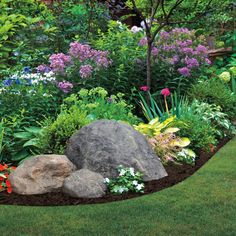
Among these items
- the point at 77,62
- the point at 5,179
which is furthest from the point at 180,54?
the point at 5,179

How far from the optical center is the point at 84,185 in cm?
566

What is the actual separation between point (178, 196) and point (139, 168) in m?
0.58

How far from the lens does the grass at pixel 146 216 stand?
4809mm

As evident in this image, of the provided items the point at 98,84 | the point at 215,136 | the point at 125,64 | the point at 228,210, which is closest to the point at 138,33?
the point at 125,64

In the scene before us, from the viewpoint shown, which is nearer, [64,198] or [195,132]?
[64,198]

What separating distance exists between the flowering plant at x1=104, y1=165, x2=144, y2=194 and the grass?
0.62 feet

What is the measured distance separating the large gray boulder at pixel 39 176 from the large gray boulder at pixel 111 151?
1.06ft

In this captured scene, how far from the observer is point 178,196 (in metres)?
5.71

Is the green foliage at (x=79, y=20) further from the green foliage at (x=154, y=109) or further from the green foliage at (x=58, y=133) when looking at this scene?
the green foliage at (x=58, y=133)

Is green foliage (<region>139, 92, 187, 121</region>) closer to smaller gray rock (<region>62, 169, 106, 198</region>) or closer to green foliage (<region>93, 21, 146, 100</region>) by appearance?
green foliage (<region>93, 21, 146, 100</region>)

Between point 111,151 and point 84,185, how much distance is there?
56 cm

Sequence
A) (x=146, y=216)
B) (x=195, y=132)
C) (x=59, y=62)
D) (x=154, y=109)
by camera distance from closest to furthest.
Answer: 1. (x=146, y=216)
2. (x=195, y=132)
3. (x=154, y=109)
4. (x=59, y=62)

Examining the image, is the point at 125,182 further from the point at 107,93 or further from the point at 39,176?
the point at 107,93

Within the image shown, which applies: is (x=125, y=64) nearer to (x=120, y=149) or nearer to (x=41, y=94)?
(x=41, y=94)
